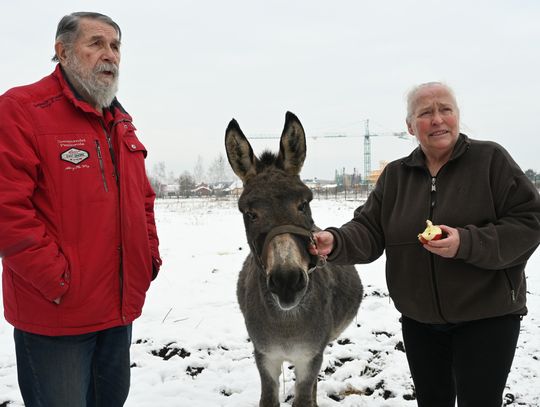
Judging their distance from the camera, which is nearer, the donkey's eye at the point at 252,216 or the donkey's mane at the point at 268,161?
the donkey's eye at the point at 252,216

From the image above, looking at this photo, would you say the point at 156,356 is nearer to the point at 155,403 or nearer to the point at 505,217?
the point at 155,403

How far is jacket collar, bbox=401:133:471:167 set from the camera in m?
2.34

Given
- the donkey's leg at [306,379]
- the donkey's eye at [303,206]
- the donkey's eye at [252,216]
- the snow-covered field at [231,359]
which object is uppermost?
the donkey's eye at [303,206]

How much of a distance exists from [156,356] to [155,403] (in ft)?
2.93

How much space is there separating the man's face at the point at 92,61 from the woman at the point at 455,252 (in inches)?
69.0

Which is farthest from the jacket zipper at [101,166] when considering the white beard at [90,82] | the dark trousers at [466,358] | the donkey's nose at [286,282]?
the dark trousers at [466,358]

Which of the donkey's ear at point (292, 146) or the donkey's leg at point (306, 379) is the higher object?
the donkey's ear at point (292, 146)

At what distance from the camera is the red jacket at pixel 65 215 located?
1974mm

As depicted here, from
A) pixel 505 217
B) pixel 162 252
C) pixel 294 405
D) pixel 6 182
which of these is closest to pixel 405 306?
pixel 505 217

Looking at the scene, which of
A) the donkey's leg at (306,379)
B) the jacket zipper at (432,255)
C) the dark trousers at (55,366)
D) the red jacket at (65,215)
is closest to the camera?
the red jacket at (65,215)

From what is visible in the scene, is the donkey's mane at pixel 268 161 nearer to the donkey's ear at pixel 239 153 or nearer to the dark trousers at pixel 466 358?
the donkey's ear at pixel 239 153

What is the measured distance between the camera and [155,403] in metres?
3.88

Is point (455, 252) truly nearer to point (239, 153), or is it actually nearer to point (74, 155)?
point (239, 153)

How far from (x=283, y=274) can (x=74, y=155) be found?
54.5 inches
